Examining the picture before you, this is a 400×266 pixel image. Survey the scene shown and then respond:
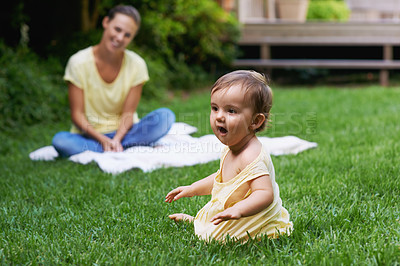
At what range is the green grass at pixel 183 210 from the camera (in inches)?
81.4

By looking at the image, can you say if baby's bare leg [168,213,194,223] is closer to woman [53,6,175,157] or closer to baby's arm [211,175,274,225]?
baby's arm [211,175,274,225]

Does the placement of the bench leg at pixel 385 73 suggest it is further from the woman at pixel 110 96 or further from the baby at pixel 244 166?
the baby at pixel 244 166

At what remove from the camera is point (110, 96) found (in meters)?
4.51

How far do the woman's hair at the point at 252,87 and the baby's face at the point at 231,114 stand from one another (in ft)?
0.06

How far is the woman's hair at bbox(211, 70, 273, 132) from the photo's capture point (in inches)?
81.5

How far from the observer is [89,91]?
4453 mm

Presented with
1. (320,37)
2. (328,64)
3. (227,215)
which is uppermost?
(227,215)

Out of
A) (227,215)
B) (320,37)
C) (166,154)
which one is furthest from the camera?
(320,37)

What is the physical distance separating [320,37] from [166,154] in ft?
23.3

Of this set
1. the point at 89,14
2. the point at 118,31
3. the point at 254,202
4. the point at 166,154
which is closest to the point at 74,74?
the point at 118,31

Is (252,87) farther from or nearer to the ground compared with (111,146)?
farther from the ground

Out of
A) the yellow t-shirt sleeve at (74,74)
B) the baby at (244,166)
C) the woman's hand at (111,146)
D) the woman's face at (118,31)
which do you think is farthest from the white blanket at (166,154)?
the baby at (244,166)

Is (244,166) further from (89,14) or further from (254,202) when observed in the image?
(89,14)

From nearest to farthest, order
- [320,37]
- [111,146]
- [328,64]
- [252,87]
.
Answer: [252,87], [111,146], [328,64], [320,37]
